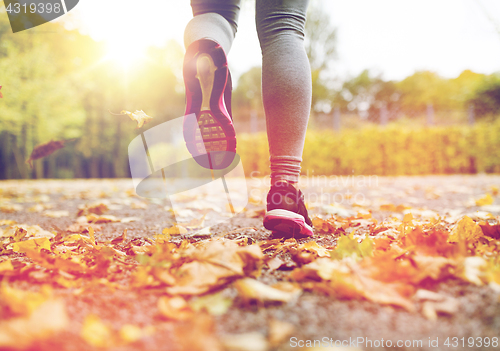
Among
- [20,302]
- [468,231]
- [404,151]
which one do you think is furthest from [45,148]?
[404,151]

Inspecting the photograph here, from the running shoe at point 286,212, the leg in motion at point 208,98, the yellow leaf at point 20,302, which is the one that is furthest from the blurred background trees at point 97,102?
the yellow leaf at point 20,302

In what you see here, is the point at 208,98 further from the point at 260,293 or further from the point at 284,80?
the point at 260,293

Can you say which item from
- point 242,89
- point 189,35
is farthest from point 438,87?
point 189,35

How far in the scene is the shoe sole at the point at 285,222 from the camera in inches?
39.2

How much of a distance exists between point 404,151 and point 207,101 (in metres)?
7.30

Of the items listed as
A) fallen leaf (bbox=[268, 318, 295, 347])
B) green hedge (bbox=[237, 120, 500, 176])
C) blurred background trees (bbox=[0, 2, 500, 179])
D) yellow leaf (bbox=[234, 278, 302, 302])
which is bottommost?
fallen leaf (bbox=[268, 318, 295, 347])

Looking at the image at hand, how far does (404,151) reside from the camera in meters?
7.38

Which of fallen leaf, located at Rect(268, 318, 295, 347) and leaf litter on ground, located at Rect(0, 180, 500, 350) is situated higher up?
leaf litter on ground, located at Rect(0, 180, 500, 350)

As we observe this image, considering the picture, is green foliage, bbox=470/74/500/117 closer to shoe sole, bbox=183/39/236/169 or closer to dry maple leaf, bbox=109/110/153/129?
shoe sole, bbox=183/39/236/169

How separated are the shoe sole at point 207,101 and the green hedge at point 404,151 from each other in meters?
6.25

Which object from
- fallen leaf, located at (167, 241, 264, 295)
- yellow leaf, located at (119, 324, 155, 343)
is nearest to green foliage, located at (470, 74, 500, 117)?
fallen leaf, located at (167, 241, 264, 295)

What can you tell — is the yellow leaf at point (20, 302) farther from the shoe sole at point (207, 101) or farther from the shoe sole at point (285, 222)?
the shoe sole at point (207, 101)

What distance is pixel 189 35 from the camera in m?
1.23

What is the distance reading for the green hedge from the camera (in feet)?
24.0
